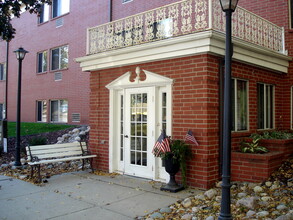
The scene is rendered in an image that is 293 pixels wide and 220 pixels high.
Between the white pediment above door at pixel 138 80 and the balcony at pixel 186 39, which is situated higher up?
the balcony at pixel 186 39

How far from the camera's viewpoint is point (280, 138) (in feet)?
25.7

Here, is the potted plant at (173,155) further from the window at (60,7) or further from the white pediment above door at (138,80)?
the window at (60,7)

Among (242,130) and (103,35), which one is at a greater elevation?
(103,35)

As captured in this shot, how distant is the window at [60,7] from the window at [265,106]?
12710 millimetres

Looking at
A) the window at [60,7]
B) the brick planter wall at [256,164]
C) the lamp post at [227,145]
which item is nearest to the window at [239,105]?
the brick planter wall at [256,164]

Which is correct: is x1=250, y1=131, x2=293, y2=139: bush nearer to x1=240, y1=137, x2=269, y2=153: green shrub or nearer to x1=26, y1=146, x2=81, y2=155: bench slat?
x1=240, y1=137, x2=269, y2=153: green shrub

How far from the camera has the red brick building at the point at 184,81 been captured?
651 centimetres

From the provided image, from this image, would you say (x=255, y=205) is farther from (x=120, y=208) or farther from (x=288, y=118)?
(x=288, y=118)

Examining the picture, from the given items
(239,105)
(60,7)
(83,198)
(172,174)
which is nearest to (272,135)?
(239,105)

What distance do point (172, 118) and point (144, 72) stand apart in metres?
1.36

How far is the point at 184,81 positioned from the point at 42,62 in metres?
14.3

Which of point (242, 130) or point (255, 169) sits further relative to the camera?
point (242, 130)

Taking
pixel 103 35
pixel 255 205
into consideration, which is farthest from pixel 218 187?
pixel 103 35

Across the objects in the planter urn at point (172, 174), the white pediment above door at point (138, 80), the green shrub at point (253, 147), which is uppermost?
the white pediment above door at point (138, 80)
